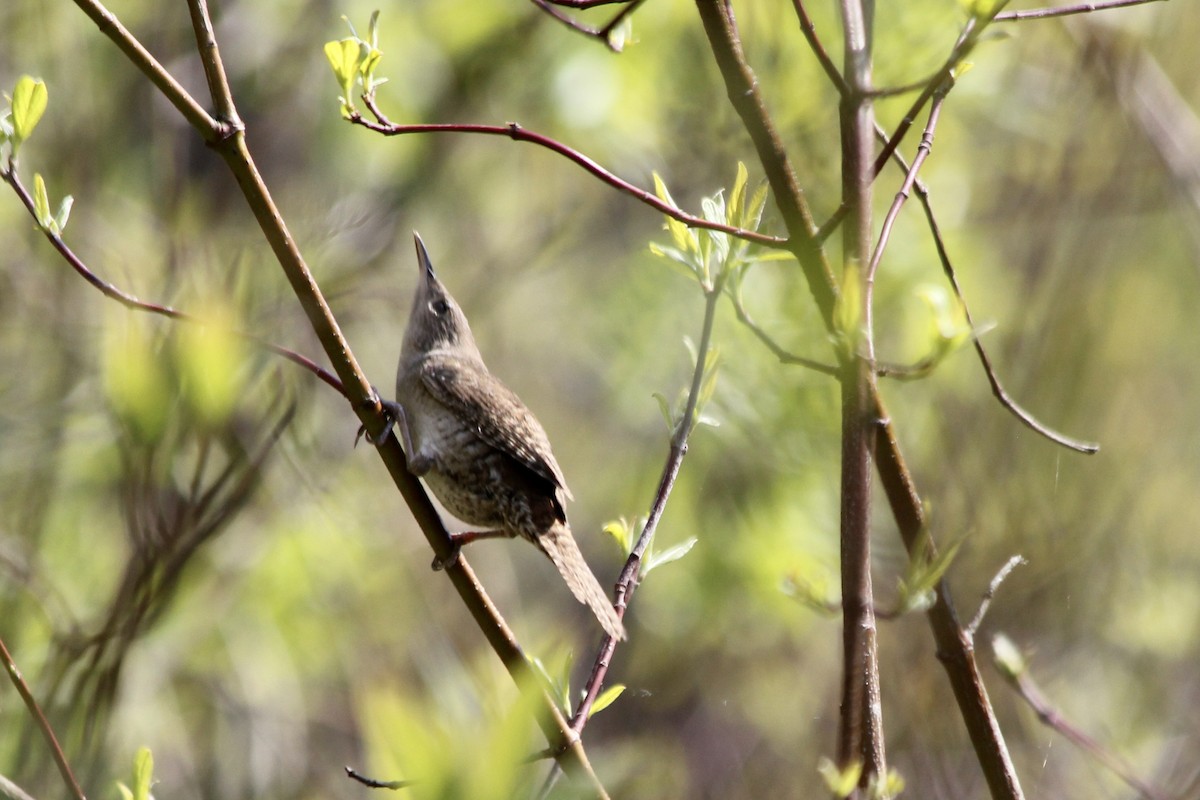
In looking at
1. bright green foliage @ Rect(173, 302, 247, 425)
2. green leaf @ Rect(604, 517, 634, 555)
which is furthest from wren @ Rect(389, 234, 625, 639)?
green leaf @ Rect(604, 517, 634, 555)

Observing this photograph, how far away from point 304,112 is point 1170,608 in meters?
5.02

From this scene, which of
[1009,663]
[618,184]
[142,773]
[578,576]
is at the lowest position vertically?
[142,773]

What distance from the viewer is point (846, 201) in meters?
1.89

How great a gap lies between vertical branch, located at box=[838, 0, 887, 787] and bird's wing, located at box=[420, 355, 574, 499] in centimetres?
187

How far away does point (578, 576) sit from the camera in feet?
10.4

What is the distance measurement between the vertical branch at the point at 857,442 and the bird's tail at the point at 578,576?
2.17ft

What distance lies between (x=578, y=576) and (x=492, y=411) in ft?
2.77

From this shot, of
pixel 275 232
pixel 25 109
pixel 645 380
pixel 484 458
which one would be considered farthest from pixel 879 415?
pixel 645 380

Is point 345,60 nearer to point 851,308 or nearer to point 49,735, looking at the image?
point 851,308

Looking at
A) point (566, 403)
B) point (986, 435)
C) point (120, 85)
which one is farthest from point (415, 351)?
point (566, 403)

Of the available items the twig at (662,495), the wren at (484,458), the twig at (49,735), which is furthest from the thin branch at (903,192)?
the wren at (484,458)

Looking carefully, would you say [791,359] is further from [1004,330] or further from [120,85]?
[120,85]

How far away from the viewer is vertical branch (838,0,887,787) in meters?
1.59

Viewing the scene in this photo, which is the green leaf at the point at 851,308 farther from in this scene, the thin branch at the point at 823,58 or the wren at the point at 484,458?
the wren at the point at 484,458
